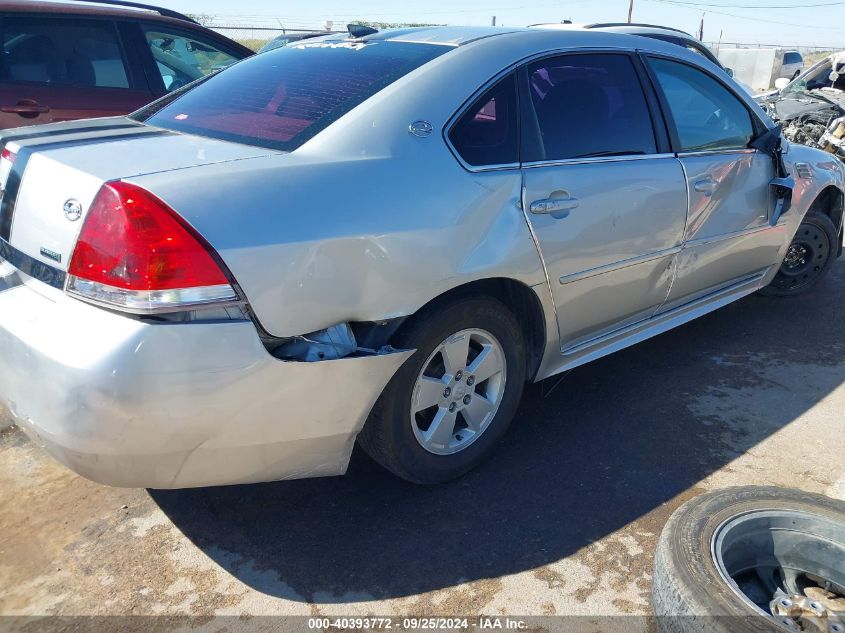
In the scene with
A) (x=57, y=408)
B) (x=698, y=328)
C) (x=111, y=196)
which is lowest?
(x=698, y=328)

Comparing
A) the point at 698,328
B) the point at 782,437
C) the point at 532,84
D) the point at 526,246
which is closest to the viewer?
the point at 526,246

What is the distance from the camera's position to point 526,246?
2.71 meters

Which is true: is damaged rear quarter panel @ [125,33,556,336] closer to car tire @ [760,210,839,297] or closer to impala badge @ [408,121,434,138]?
impala badge @ [408,121,434,138]

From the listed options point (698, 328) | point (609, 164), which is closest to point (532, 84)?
point (609, 164)

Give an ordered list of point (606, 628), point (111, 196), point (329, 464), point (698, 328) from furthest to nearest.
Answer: point (698, 328), point (329, 464), point (606, 628), point (111, 196)

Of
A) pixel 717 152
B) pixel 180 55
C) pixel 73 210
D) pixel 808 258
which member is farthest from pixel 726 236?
pixel 180 55

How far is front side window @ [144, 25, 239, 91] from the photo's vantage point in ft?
17.7

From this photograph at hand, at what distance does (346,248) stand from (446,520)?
3.65 ft

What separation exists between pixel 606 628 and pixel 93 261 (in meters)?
1.84

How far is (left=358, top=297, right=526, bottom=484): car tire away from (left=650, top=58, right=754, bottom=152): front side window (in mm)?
1493

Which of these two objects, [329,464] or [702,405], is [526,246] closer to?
[329,464]

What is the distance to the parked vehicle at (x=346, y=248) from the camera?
200cm

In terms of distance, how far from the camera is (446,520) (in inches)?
105

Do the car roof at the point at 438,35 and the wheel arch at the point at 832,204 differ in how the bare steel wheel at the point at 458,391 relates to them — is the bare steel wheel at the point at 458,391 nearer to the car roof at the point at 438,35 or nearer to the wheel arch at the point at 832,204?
the car roof at the point at 438,35
